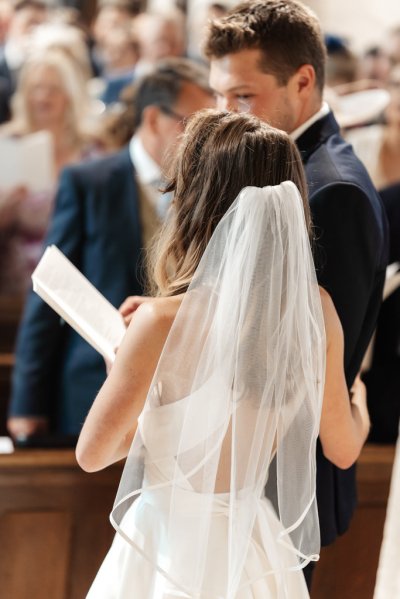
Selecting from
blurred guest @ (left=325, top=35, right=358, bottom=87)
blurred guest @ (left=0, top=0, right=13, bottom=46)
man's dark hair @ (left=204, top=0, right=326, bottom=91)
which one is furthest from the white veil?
blurred guest @ (left=0, top=0, right=13, bottom=46)

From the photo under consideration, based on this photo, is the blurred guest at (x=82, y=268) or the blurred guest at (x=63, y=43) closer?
the blurred guest at (x=82, y=268)

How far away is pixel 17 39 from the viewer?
7.23 meters

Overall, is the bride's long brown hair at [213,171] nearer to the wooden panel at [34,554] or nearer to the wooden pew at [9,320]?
the wooden panel at [34,554]

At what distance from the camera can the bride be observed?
1.87 metres

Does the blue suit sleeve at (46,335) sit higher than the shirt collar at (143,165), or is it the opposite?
the shirt collar at (143,165)

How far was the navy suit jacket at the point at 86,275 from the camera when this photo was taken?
3.41 meters

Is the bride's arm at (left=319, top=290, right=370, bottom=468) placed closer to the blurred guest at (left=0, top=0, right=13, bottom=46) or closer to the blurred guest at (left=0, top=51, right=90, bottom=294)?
the blurred guest at (left=0, top=51, right=90, bottom=294)

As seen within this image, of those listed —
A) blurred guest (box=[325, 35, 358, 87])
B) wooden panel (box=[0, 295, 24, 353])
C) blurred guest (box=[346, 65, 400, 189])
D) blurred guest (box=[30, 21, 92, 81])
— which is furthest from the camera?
blurred guest (box=[325, 35, 358, 87])

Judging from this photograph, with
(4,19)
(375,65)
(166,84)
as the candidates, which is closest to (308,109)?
(166,84)

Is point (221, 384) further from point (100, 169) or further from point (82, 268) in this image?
point (100, 169)

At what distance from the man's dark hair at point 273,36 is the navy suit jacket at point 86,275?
→ 1.17m

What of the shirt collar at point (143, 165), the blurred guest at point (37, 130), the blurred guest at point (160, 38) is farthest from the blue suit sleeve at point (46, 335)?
the blurred guest at point (160, 38)

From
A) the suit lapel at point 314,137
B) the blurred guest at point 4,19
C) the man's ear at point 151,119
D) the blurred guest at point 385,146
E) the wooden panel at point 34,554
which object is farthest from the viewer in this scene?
the blurred guest at point 4,19

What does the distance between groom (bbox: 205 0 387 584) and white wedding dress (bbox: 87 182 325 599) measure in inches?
12.5
